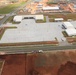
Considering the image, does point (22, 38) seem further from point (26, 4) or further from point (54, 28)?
point (26, 4)

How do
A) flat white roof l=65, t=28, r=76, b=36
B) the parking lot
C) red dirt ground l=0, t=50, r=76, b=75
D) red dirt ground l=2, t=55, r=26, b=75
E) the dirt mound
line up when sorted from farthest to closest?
flat white roof l=65, t=28, r=76, b=36 < the parking lot < red dirt ground l=2, t=55, r=26, b=75 < red dirt ground l=0, t=50, r=76, b=75 < the dirt mound

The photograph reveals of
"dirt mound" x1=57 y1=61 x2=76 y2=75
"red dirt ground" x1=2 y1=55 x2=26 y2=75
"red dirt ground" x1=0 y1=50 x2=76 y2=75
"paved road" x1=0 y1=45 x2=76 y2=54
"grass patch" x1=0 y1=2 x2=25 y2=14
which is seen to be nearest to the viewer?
"dirt mound" x1=57 y1=61 x2=76 y2=75

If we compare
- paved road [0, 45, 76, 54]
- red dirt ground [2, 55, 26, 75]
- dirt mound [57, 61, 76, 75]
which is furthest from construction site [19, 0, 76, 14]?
dirt mound [57, 61, 76, 75]

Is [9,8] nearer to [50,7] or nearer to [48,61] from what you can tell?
[50,7]

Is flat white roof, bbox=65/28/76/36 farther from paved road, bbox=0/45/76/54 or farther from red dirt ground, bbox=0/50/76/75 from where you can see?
red dirt ground, bbox=0/50/76/75

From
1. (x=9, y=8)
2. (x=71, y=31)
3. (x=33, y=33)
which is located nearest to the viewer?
(x=71, y=31)

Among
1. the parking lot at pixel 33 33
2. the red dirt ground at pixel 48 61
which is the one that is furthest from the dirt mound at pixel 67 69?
the parking lot at pixel 33 33

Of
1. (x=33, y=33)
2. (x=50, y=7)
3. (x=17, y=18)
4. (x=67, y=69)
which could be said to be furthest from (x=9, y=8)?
(x=67, y=69)

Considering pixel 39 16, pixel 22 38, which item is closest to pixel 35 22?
pixel 39 16

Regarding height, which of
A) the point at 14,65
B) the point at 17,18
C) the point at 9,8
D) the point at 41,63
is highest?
the point at 14,65
